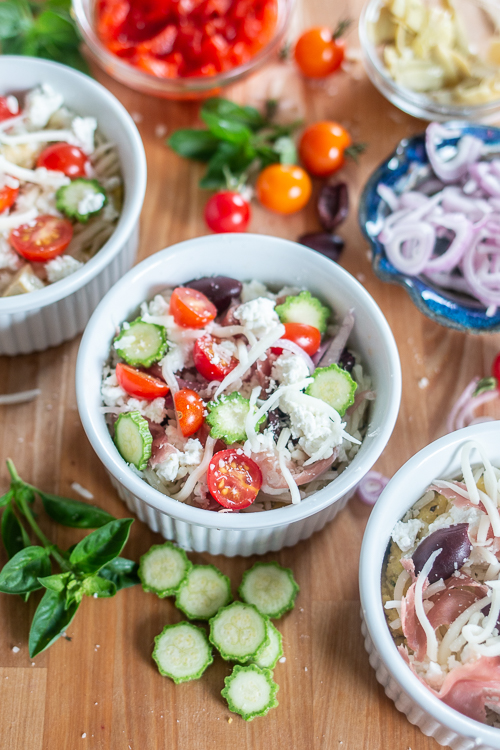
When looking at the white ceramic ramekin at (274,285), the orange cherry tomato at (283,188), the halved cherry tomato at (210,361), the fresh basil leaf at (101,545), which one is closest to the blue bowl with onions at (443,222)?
the orange cherry tomato at (283,188)

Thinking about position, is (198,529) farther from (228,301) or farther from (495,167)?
(495,167)

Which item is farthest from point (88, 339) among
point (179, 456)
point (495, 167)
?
point (495, 167)

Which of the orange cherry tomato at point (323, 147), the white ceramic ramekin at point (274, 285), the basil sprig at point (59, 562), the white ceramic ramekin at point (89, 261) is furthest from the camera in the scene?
the orange cherry tomato at point (323, 147)

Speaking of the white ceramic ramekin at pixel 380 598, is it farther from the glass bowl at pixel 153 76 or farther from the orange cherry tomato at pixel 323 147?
the glass bowl at pixel 153 76

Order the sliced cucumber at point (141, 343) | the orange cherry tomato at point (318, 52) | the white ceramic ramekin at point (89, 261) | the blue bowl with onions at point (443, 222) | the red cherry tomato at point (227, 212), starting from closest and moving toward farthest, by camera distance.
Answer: the sliced cucumber at point (141, 343) → the white ceramic ramekin at point (89, 261) → the blue bowl with onions at point (443, 222) → the red cherry tomato at point (227, 212) → the orange cherry tomato at point (318, 52)

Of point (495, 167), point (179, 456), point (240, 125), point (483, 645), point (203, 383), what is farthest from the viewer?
point (240, 125)

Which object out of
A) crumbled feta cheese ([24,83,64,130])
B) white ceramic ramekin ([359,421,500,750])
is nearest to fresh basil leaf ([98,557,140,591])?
white ceramic ramekin ([359,421,500,750])
